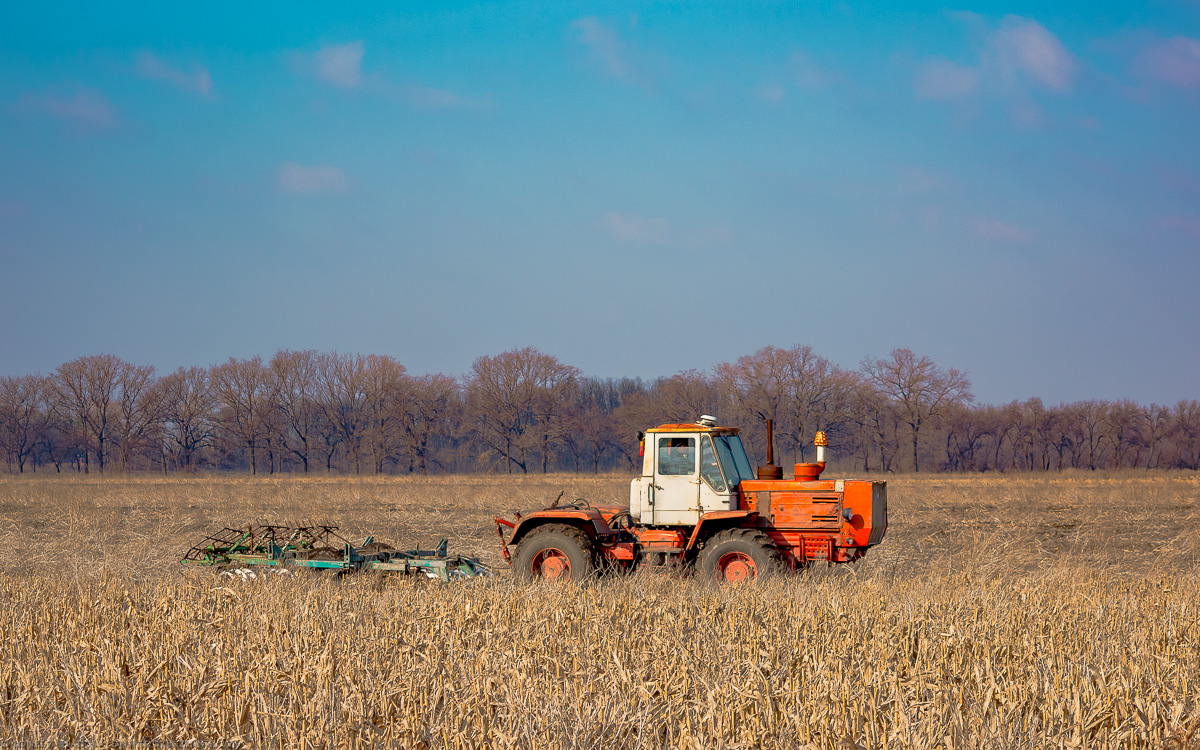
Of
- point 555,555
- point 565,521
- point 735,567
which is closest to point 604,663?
point 735,567

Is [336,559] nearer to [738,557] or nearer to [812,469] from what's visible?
[738,557]

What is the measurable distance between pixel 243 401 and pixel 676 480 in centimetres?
7283

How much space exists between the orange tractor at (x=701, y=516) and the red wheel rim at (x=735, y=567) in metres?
0.07

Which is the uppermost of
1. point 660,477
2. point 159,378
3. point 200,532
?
point 159,378

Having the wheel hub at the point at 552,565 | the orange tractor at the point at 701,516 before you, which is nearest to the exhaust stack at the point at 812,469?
the orange tractor at the point at 701,516

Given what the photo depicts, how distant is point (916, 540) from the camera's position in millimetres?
18734

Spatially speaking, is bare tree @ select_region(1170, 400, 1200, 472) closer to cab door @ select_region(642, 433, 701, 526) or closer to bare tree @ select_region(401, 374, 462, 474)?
bare tree @ select_region(401, 374, 462, 474)

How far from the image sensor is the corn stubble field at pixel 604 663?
4.64m

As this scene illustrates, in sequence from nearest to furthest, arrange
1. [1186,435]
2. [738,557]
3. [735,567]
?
[735,567] → [738,557] → [1186,435]

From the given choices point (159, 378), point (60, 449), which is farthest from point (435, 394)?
point (60, 449)

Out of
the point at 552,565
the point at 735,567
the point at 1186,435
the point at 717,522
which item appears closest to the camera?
the point at 735,567

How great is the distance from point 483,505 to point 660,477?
1518cm

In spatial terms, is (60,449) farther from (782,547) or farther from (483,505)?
(782,547)

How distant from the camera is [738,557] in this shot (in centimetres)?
1150
